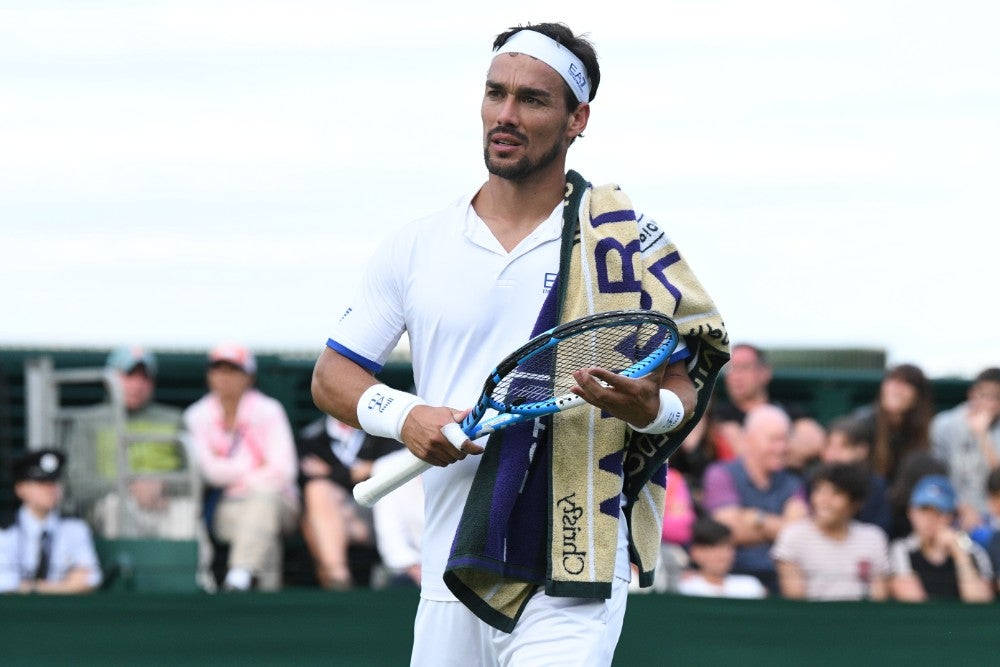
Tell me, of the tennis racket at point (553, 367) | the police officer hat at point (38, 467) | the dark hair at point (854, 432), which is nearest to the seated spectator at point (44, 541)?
→ the police officer hat at point (38, 467)

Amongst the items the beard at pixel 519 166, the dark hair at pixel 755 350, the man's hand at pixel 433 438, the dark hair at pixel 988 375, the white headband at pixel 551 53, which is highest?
the white headband at pixel 551 53

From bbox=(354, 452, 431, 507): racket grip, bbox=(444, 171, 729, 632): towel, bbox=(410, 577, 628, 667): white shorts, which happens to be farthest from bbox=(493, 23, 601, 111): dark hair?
bbox=(410, 577, 628, 667): white shorts

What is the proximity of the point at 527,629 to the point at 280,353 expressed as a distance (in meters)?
9.28

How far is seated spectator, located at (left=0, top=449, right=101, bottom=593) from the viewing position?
974 centimetres

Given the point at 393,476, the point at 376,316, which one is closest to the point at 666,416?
the point at 393,476

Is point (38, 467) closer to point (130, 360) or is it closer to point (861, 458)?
point (130, 360)

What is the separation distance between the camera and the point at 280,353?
13469 mm

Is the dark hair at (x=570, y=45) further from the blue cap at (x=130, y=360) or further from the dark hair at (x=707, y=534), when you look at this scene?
the blue cap at (x=130, y=360)

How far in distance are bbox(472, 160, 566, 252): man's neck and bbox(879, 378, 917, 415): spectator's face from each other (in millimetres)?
6573

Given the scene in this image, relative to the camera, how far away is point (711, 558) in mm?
9664

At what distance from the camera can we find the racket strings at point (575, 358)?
4332 millimetres

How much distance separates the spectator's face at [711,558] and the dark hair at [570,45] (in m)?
5.31

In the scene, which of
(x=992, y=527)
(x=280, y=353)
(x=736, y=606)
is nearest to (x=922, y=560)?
(x=992, y=527)

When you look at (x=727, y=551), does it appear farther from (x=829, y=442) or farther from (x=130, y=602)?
(x=130, y=602)
